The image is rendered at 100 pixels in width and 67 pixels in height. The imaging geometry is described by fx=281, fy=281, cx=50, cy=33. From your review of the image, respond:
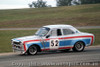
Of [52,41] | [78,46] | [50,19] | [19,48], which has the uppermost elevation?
[52,41]

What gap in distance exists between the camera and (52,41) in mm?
16391

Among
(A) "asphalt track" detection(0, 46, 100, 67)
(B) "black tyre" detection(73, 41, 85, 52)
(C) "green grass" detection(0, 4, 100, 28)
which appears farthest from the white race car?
(C) "green grass" detection(0, 4, 100, 28)

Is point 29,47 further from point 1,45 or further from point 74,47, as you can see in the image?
point 1,45

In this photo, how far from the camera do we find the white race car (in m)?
15.9

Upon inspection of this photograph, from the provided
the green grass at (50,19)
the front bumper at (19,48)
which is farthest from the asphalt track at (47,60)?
the green grass at (50,19)

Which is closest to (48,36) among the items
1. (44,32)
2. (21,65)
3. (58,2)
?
(44,32)

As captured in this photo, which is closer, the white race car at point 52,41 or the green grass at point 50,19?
the white race car at point 52,41

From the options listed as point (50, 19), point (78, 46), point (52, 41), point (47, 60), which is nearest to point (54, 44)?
point (52, 41)

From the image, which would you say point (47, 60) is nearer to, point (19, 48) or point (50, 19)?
point (19, 48)

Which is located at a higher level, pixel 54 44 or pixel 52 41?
pixel 52 41

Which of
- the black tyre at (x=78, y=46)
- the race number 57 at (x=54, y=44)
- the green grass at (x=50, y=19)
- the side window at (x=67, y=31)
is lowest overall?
the green grass at (x=50, y=19)

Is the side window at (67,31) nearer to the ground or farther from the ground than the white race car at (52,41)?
farther from the ground

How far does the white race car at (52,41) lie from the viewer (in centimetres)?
1585

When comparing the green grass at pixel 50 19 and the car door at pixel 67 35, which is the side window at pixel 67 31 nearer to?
the car door at pixel 67 35
